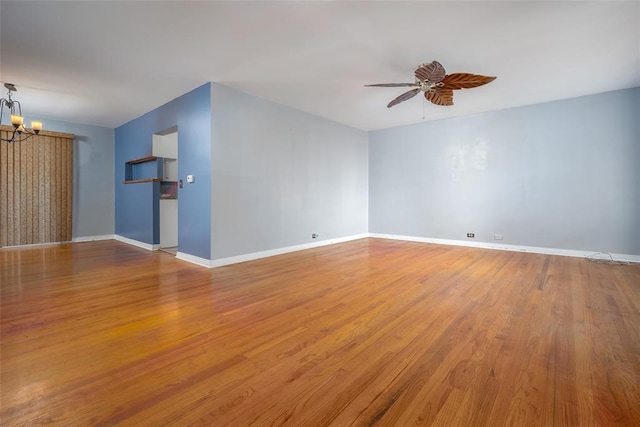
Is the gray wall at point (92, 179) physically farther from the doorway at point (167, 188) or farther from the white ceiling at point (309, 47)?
the doorway at point (167, 188)

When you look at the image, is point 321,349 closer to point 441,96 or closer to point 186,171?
point 441,96

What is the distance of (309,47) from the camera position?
3113 millimetres

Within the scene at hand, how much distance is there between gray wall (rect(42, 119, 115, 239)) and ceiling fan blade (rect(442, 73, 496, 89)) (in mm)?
7652

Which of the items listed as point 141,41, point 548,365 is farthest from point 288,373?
point 141,41

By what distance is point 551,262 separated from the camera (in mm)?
4398

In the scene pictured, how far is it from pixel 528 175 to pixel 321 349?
5.39 meters

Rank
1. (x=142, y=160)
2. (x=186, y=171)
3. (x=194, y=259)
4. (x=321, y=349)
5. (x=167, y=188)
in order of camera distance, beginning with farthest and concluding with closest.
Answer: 1. (x=142, y=160)
2. (x=167, y=188)
3. (x=186, y=171)
4. (x=194, y=259)
5. (x=321, y=349)

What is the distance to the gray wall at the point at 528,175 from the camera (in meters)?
4.49

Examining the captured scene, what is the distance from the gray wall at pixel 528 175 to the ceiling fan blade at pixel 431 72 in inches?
127

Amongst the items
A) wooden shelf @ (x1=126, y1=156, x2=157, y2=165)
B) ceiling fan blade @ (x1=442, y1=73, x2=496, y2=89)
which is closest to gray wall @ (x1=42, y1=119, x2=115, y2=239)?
wooden shelf @ (x1=126, y1=156, x2=157, y2=165)

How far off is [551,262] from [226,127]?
5.55 m

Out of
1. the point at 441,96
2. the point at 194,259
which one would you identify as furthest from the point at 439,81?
the point at 194,259

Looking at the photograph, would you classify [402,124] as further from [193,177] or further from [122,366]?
[122,366]

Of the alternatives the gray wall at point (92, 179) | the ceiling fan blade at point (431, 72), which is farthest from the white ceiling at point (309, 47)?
the gray wall at point (92, 179)
